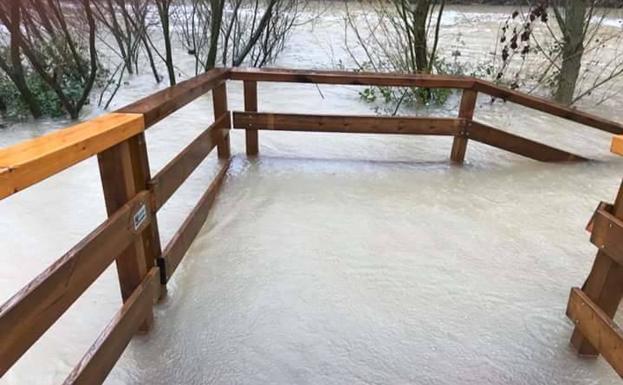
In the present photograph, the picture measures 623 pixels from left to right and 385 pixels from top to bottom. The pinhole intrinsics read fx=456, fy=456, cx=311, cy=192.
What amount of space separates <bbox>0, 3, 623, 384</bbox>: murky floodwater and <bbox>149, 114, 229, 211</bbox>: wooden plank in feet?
1.34

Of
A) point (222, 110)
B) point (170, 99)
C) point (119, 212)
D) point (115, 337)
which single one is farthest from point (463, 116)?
point (115, 337)

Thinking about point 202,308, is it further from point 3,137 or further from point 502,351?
point 3,137

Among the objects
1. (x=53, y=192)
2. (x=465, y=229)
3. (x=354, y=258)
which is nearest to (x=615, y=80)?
(x=465, y=229)

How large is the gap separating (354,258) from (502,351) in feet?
2.83

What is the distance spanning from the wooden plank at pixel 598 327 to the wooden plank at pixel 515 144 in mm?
2120

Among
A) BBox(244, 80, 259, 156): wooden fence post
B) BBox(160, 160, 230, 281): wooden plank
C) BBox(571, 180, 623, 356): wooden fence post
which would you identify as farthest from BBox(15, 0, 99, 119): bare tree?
BBox(571, 180, 623, 356): wooden fence post

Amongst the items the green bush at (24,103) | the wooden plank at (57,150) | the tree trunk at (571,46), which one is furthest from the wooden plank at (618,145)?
the green bush at (24,103)

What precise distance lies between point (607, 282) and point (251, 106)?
8.95 feet

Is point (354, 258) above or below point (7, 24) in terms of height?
below

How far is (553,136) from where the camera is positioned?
195 inches

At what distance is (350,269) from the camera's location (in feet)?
7.77

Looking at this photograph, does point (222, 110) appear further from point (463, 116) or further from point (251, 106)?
point (463, 116)

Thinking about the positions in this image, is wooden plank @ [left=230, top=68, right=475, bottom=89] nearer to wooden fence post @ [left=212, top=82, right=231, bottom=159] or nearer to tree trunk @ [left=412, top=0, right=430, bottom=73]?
wooden fence post @ [left=212, top=82, right=231, bottom=159]

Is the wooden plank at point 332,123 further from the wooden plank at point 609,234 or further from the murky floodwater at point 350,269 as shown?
the wooden plank at point 609,234
